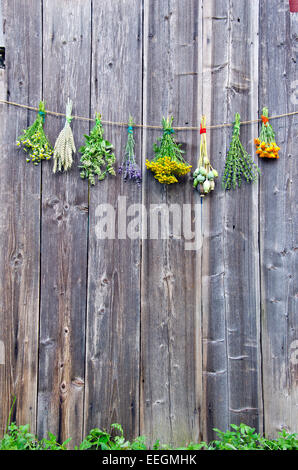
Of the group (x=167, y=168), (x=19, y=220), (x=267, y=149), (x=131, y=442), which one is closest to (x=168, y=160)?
(x=167, y=168)

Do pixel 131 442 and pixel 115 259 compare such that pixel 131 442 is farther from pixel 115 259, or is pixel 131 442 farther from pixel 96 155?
pixel 96 155

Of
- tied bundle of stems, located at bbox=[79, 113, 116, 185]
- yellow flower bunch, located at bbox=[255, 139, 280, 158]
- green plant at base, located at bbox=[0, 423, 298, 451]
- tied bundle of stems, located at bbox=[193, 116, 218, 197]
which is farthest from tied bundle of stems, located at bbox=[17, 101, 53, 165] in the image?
green plant at base, located at bbox=[0, 423, 298, 451]

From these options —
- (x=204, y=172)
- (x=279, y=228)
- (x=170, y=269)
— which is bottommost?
(x=170, y=269)

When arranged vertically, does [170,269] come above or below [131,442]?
above

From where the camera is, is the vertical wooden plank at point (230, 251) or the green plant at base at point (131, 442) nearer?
the green plant at base at point (131, 442)

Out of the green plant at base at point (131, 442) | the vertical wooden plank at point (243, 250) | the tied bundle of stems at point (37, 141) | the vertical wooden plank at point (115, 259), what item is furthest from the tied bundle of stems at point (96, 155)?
the green plant at base at point (131, 442)

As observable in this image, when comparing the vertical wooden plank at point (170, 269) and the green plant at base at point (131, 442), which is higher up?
the vertical wooden plank at point (170, 269)

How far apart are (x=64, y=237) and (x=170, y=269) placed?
587mm

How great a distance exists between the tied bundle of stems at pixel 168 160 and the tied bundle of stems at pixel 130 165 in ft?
0.24

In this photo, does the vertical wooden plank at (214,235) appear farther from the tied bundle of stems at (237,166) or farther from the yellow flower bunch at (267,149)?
the yellow flower bunch at (267,149)

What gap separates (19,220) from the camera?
2045mm

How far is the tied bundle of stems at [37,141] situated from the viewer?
2.00 meters
